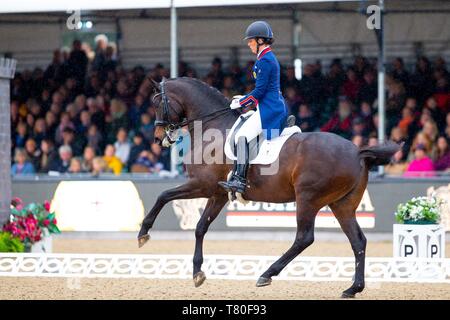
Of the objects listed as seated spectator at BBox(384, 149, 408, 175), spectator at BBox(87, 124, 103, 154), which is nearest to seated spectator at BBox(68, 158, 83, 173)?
spectator at BBox(87, 124, 103, 154)

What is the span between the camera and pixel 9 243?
408 inches

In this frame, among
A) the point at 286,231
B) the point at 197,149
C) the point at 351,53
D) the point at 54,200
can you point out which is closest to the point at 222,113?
the point at 197,149

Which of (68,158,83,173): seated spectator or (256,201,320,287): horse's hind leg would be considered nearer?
(256,201,320,287): horse's hind leg

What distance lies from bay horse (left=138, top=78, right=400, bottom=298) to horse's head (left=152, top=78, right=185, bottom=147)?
0.9 inches

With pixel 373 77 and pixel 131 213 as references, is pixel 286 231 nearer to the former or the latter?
pixel 131 213

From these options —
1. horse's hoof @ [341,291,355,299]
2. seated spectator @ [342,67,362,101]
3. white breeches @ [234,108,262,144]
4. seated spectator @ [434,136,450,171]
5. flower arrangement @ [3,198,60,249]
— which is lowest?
horse's hoof @ [341,291,355,299]

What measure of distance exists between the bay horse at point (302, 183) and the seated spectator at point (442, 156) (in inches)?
234

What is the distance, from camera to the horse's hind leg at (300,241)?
838cm

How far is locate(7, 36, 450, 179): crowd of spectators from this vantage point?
49.5 ft

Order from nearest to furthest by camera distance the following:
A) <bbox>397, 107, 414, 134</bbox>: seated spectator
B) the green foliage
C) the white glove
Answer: the white glove → the green foliage → <bbox>397, 107, 414, 134</bbox>: seated spectator

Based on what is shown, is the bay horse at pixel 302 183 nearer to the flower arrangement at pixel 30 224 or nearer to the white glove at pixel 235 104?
the white glove at pixel 235 104

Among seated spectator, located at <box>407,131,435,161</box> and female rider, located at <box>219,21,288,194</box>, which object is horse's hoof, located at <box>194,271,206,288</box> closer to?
female rider, located at <box>219,21,288,194</box>

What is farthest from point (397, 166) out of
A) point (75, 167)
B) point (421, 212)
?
point (75, 167)

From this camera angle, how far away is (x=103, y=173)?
603 inches
